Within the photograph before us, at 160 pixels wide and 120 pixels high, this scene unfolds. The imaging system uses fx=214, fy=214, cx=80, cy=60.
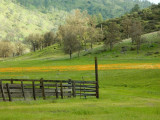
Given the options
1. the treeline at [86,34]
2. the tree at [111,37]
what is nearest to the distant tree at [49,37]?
the treeline at [86,34]

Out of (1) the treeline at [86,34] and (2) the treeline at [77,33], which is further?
(1) the treeline at [86,34]

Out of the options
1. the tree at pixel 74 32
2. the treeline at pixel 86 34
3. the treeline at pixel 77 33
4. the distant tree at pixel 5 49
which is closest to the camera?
the tree at pixel 74 32

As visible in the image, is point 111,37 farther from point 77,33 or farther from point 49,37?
point 49,37

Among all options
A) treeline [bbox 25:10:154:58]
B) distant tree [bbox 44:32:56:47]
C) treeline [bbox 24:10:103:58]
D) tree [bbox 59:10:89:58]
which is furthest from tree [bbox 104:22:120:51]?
distant tree [bbox 44:32:56:47]

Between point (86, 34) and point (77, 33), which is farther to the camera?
point (86, 34)

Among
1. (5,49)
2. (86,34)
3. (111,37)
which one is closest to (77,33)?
(86,34)

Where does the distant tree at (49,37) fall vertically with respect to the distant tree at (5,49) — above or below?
above

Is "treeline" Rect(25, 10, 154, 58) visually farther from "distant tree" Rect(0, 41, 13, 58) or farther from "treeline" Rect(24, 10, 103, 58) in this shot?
"distant tree" Rect(0, 41, 13, 58)

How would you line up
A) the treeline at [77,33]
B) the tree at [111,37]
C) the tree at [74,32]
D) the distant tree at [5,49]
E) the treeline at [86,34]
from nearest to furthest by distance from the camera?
the tree at [74,32]
the treeline at [77,33]
the treeline at [86,34]
the tree at [111,37]
the distant tree at [5,49]

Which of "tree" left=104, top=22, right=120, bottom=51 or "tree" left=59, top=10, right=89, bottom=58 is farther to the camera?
"tree" left=104, top=22, right=120, bottom=51

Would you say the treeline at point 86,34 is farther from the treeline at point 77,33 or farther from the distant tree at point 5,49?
the distant tree at point 5,49

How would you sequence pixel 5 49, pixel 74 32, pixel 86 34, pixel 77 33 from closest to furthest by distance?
pixel 74 32
pixel 77 33
pixel 86 34
pixel 5 49

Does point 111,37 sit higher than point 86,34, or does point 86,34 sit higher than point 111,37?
point 86,34

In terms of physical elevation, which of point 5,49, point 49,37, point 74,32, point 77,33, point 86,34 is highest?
point 49,37
